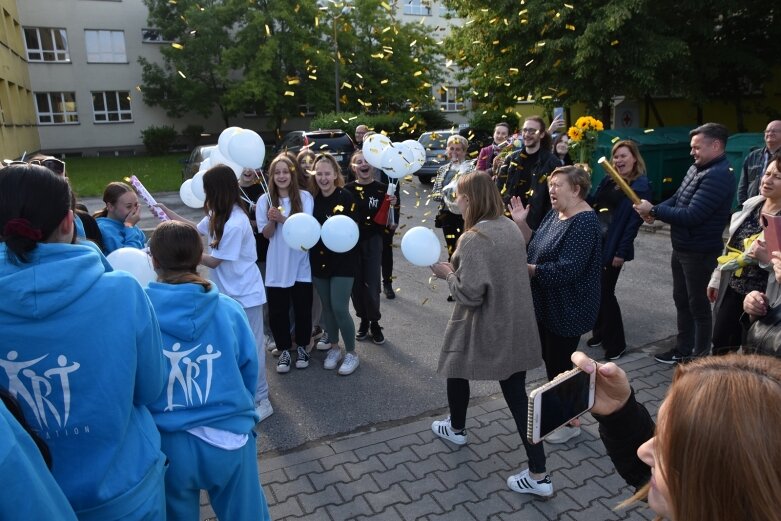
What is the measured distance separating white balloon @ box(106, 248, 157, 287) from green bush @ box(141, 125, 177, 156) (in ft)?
114

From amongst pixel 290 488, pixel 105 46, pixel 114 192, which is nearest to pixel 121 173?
pixel 105 46

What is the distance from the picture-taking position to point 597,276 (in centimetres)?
384

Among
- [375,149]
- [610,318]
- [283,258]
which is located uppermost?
[375,149]

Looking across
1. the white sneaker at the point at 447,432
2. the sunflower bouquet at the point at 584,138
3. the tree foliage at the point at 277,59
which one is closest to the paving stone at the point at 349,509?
the white sneaker at the point at 447,432

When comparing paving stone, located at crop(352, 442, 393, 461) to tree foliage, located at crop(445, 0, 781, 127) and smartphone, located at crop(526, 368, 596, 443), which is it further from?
tree foliage, located at crop(445, 0, 781, 127)

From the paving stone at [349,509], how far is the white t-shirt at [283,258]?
2093mm

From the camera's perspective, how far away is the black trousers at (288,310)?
5.09m

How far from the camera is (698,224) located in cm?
482

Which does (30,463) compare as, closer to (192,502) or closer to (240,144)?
(192,502)

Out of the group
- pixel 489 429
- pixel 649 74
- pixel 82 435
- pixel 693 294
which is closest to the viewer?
pixel 82 435

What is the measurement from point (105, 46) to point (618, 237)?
3697cm

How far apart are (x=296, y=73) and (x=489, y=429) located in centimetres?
3064

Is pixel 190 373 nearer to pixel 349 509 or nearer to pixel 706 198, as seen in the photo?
pixel 349 509

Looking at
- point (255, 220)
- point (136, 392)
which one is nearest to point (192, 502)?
point (136, 392)
